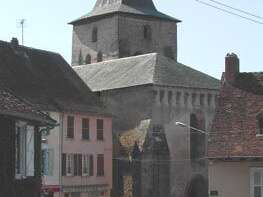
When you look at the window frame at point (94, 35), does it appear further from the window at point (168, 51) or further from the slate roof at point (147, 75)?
the slate roof at point (147, 75)

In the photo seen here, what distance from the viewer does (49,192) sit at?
53094 mm

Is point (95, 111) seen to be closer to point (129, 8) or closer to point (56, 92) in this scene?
point (56, 92)

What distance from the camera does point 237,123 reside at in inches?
1492

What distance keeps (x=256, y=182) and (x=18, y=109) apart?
17.9 meters

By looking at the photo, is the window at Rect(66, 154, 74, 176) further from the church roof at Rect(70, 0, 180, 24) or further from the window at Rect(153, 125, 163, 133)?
the church roof at Rect(70, 0, 180, 24)

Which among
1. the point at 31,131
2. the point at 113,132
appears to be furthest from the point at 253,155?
the point at 113,132

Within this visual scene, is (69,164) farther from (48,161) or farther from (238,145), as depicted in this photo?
(238,145)

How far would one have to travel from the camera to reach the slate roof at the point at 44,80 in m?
55.7

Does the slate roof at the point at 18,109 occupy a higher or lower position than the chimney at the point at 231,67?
lower

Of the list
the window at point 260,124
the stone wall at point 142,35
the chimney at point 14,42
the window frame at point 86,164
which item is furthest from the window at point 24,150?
the stone wall at point 142,35

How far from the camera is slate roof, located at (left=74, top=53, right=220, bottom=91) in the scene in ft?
215

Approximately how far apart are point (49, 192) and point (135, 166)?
11.1 metres

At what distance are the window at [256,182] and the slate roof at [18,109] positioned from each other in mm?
15314

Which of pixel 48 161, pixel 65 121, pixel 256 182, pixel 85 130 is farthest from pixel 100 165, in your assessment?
pixel 256 182
